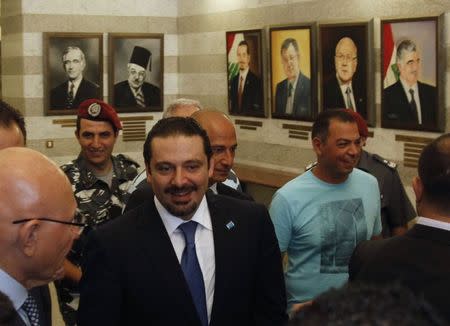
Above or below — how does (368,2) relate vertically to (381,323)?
above

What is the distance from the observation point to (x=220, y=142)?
4.50 metres

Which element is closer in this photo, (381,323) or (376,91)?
(381,323)

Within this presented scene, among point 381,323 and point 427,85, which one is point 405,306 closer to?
point 381,323

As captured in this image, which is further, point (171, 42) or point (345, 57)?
point (171, 42)

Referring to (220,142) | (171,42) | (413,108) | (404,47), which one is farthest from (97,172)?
(171,42)

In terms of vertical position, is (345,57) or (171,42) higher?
(171,42)

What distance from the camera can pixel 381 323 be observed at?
1186mm

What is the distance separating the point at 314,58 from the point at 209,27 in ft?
9.88

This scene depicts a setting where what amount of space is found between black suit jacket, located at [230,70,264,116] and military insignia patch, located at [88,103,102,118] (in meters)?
5.20

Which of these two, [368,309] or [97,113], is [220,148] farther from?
[368,309]

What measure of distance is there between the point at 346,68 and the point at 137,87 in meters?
4.56

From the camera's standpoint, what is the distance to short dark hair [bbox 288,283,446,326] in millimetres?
1196

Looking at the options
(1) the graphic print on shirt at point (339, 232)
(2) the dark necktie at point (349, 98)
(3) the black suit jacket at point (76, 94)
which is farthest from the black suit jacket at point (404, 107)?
(3) the black suit jacket at point (76, 94)

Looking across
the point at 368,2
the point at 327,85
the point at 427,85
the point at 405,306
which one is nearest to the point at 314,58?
the point at 327,85
